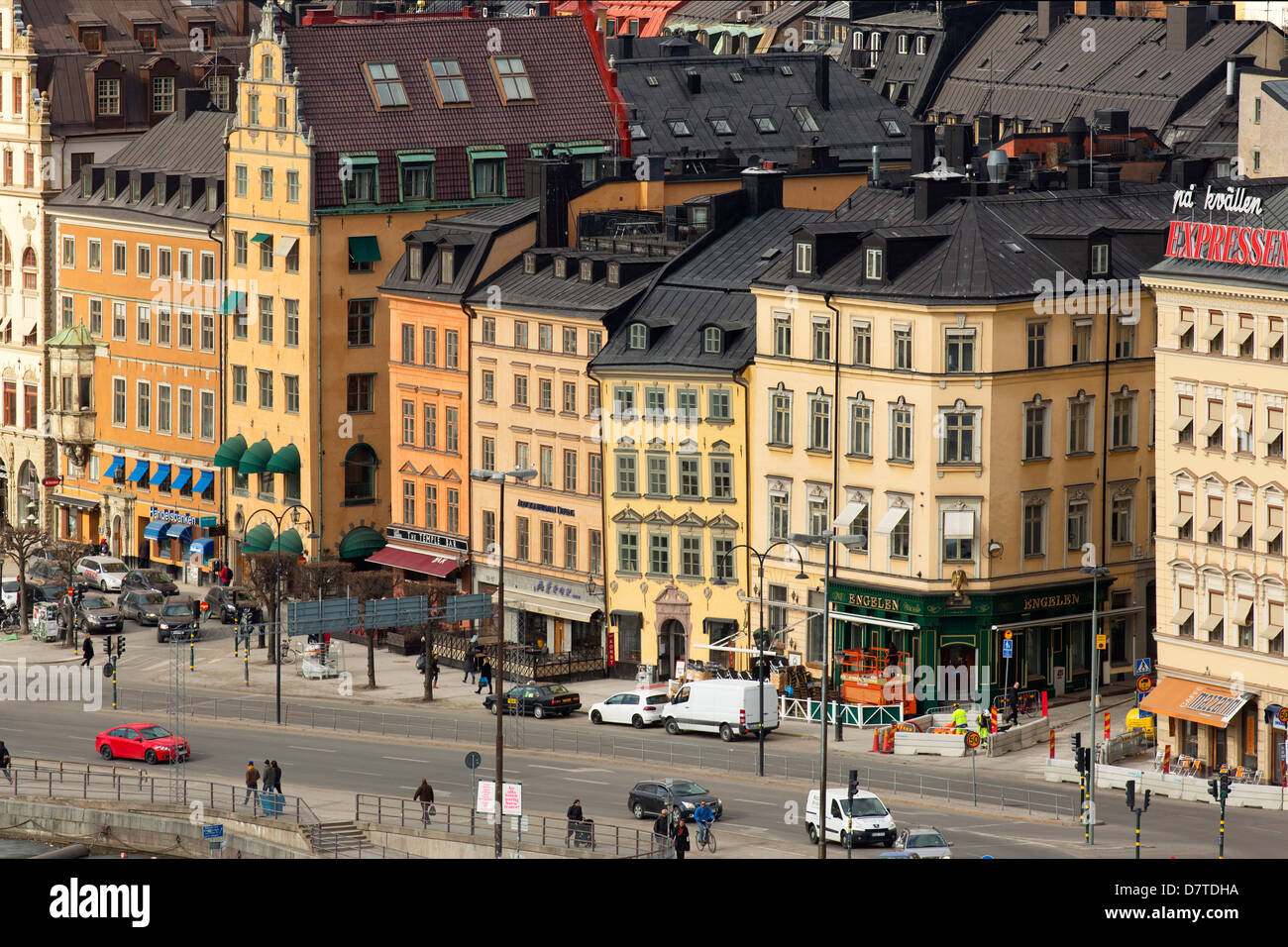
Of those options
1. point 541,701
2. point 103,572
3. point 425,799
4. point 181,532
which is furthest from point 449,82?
point 425,799

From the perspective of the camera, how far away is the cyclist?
316ft

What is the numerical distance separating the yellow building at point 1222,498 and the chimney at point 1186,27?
82.3 meters

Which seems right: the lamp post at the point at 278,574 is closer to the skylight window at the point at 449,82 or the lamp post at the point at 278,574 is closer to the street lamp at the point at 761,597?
the street lamp at the point at 761,597

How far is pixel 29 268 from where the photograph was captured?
164250mm

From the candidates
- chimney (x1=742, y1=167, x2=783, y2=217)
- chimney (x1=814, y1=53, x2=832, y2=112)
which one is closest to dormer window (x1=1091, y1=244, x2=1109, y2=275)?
chimney (x1=742, y1=167, x2=783, y2=217)

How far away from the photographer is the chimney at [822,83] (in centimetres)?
16825

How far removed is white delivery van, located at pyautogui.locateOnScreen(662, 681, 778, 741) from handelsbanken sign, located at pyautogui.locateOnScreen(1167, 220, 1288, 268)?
22.5 m

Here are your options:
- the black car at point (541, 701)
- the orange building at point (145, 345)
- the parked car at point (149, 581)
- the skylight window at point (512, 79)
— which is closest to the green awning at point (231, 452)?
the orange building at point (145, 345)

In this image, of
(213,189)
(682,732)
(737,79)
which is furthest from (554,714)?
(737,79)

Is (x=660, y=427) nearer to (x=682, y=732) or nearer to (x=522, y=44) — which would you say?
(x=682, y=732)

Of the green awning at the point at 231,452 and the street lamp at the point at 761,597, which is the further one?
the green awning at the point at 231,452

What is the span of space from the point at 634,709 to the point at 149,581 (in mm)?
37533

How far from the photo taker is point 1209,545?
11006cm

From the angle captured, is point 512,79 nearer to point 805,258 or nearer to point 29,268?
point 29,268
